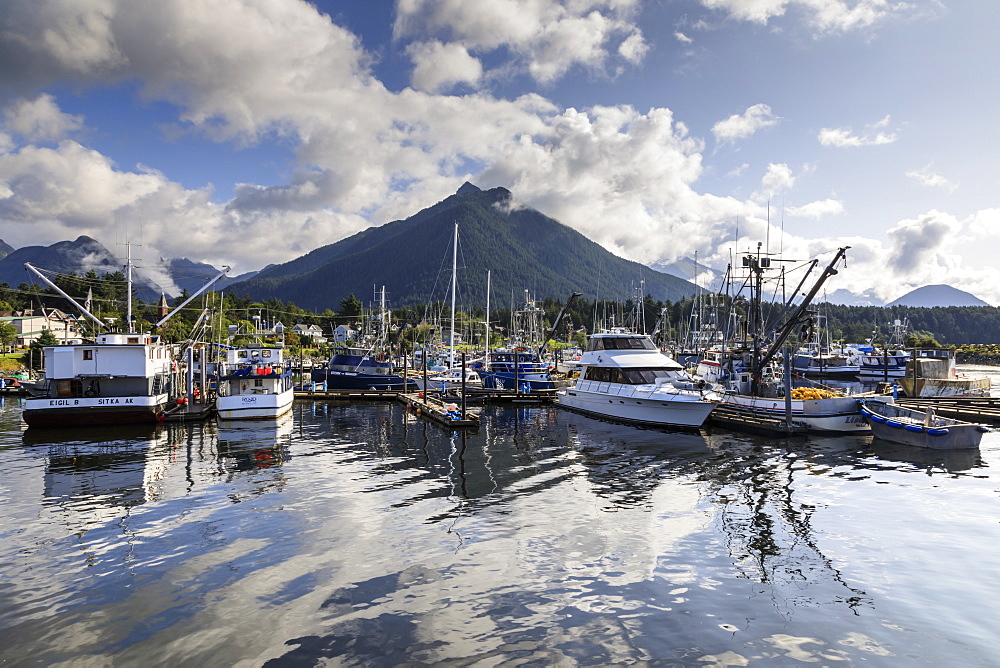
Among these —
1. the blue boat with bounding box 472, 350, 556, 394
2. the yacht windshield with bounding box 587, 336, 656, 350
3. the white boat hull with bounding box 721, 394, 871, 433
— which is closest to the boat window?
the yacht windshield with bounding box 587, 336, 656, 350

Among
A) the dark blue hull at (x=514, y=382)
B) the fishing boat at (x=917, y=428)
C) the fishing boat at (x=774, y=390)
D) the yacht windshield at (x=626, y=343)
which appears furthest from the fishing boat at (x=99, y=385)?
the fishing boat at (x=917, y=428)

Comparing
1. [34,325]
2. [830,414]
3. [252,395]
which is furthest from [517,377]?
[34,325]

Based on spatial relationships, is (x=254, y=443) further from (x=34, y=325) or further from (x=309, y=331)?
(x=309, y=331)

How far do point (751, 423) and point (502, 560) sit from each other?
1004 inches

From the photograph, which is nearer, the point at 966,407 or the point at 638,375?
the point at 638,375

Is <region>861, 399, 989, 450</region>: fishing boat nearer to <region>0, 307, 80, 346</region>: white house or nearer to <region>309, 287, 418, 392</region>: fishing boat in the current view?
<region>309, 287, 418, 392</region>: fishing boat

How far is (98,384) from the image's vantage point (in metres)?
38.9

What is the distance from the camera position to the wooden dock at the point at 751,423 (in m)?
32.6

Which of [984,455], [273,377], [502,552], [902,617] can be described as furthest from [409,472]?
[984,455]

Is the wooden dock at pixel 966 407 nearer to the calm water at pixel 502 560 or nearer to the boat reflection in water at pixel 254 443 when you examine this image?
the calm water at pixel 502 560

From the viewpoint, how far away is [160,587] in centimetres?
1267

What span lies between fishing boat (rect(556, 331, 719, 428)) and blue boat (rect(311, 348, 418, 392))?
25019mm

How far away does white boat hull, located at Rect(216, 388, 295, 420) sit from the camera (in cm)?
4084

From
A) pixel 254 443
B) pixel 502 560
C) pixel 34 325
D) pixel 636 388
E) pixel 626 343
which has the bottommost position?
pixel 254 443
